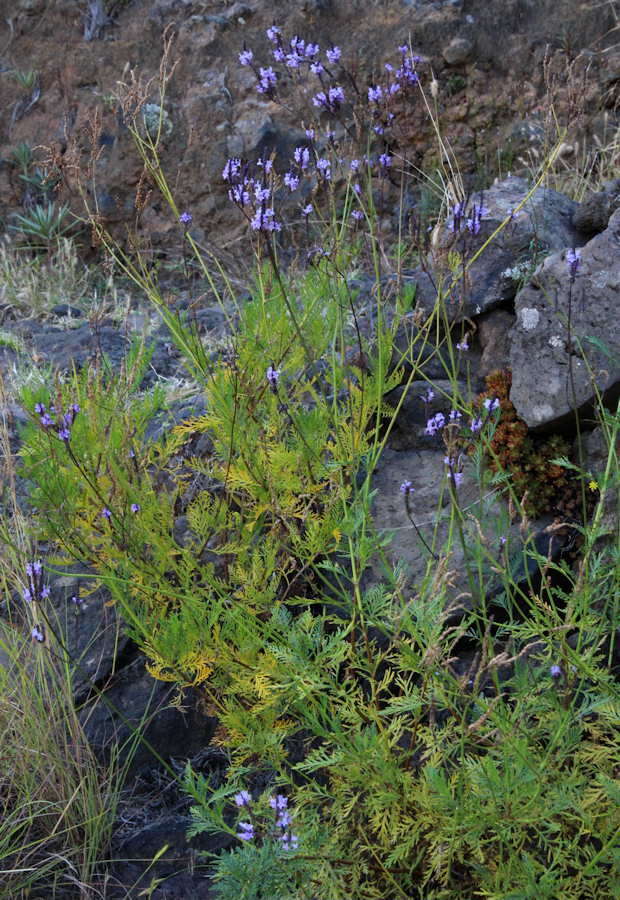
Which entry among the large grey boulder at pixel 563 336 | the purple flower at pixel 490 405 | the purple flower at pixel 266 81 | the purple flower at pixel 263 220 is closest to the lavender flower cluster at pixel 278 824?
the purple flower at pixel 490 405

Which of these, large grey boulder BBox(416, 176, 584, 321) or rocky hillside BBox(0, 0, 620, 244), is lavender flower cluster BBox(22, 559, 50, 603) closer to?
large grey boulder BBox(416, 176, 584, 321)

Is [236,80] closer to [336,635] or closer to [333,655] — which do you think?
[336,635]

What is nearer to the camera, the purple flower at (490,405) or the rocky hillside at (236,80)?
the purple flower at (490,405)

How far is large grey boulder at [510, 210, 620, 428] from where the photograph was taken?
3102 millimetres

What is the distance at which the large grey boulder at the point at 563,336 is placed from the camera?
3.10 metres

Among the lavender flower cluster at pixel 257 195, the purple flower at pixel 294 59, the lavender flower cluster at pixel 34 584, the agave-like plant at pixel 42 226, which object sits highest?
the purple flower at pixel 294 59

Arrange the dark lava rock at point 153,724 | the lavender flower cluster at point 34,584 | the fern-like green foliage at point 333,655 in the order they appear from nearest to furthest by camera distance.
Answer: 1. the fern-like green foliage at point 333,655
2. the lavender flower cluster at point 34,584
3. the dark lava rock at point 153,724

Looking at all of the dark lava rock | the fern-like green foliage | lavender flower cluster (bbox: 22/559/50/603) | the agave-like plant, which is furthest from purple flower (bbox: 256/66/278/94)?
the agave-like plant

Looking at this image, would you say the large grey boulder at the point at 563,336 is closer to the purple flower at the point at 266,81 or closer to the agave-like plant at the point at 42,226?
the purple flower at the point at 266,81

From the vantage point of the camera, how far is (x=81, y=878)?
2621mm

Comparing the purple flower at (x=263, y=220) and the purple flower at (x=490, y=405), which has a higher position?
the purple flower at (x=263, y=220)

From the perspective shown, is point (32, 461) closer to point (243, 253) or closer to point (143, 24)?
point (243, 253)

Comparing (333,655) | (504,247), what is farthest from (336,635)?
(504,247)

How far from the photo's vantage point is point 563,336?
3.16 metres
